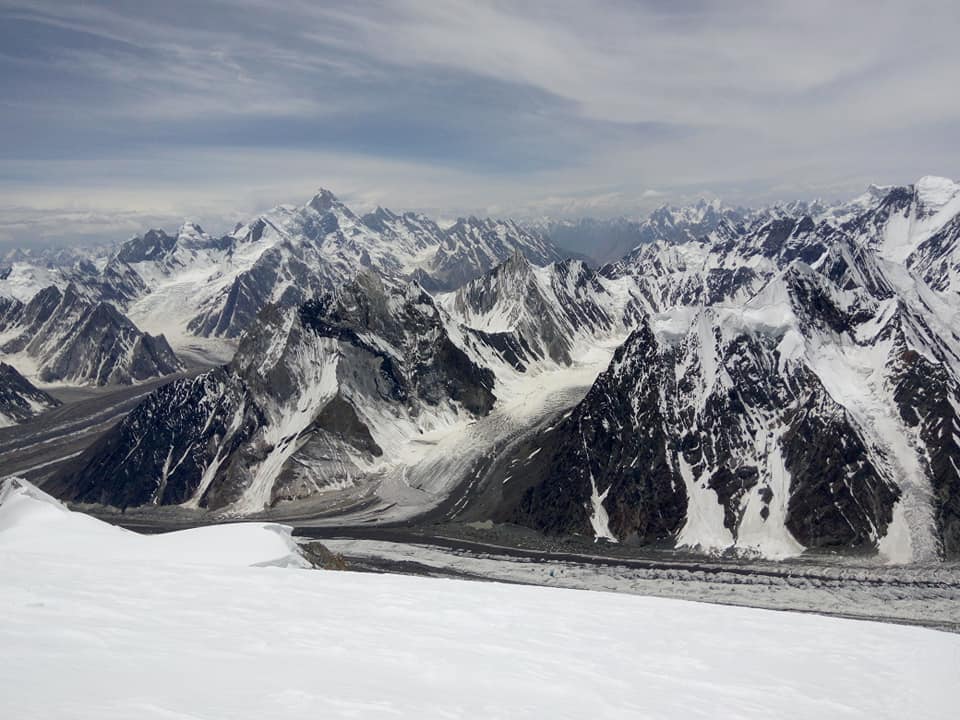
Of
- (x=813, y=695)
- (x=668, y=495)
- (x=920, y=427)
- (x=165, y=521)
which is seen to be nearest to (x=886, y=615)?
(x=668, y=495)

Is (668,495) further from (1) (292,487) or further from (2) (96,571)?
(2) (96,571)

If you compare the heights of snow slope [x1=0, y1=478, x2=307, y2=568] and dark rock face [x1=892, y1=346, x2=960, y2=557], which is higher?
dark rock face [x1=892, y1=346, x2=960, y2=557]

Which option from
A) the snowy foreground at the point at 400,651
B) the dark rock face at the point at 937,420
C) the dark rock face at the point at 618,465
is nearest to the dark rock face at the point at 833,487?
the dark rock face at the point at 937,420

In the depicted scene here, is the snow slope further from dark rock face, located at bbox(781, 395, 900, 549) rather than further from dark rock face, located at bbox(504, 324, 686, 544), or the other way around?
dark rock face, located at bbox(781, 395, 900, 549)

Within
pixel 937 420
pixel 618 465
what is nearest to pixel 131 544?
pixel 618 465

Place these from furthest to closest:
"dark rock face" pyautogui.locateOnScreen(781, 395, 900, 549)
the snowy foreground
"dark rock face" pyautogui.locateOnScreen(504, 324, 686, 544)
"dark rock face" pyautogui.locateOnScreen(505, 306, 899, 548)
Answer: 1. "dark rock face" pyautogui.locateOnScreen(504, 324, 686, 544)
2. "dark rock face" pyautogui.locateOnScreen(505, 306, 899, 548)
3. "dark rock face" pyautogui.locateOnScreen(781, 395, 900, 549)
4. the snowy foreground

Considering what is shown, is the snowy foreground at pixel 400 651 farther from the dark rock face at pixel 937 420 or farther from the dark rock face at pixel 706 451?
the dark rock face at pixel 937 420

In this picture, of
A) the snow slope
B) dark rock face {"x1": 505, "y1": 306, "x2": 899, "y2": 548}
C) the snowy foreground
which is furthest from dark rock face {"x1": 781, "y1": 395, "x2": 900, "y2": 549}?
the snow slope

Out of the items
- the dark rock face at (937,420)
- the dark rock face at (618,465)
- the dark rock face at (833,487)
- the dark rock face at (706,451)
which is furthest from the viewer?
the dark rock face at (618,465)
